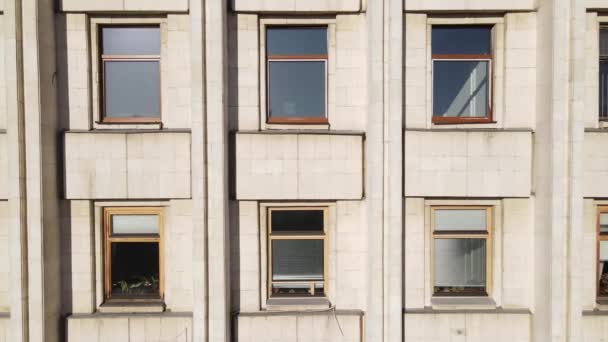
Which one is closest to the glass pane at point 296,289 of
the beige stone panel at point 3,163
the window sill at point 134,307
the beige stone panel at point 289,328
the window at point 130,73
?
the beige stone panel at point 289,328

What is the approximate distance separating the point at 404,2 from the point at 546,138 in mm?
3849

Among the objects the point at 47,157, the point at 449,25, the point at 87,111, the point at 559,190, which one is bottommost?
the point at 559,190

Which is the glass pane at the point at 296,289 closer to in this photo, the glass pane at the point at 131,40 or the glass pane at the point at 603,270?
the glass pane at the point at 131,40

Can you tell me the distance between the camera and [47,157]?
22.3 feet

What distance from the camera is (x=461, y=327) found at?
23.2ft

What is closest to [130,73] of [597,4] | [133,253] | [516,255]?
[133,253]

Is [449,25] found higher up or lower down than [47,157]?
higher up

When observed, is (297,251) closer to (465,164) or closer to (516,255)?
(465,164)

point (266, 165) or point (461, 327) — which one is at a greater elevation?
point (266, 165)

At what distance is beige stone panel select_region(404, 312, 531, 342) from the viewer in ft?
23.2

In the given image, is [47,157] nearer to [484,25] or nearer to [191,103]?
[191,103]

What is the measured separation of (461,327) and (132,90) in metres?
8.33

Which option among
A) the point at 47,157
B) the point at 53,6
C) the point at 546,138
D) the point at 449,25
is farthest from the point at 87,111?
the point at 546,138

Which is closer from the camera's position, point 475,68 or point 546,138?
point 546,138
